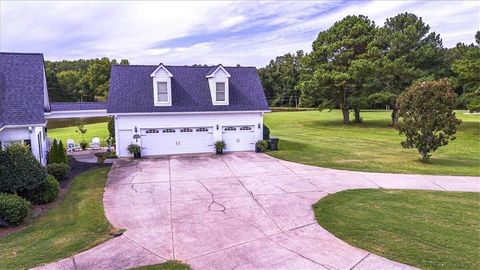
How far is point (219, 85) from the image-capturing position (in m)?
23.8

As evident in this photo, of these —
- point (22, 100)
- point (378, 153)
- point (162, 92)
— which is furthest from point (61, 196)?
point (378, 153)

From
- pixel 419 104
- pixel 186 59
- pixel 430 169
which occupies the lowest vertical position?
pixel 430 169

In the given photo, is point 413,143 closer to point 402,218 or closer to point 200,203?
point 402,218

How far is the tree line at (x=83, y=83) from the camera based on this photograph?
62781 millimetres

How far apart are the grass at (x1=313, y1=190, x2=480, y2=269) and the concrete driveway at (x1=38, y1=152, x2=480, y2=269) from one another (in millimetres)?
540

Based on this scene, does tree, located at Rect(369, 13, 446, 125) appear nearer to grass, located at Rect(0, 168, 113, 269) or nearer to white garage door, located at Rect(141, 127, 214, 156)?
white garage door, located at Rect(141, 127, 214, 156)

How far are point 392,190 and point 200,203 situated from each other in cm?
761

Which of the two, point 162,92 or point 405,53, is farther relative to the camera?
point 405,53

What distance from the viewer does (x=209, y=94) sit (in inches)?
938

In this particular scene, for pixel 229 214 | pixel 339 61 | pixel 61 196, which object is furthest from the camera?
pixel 339 61

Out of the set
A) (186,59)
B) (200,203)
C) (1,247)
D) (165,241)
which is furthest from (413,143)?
(186,59)

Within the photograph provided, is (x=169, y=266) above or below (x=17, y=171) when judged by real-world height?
below

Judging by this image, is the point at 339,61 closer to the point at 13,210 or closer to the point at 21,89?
the point at 21,89

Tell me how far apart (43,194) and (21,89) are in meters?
7.43
